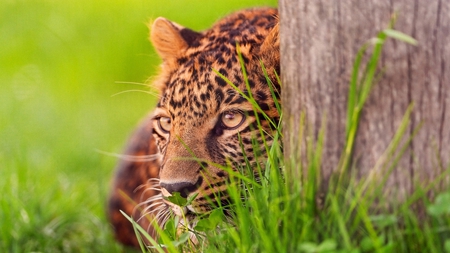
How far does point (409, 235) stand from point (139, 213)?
2.70m

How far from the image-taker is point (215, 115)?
3.72 meters

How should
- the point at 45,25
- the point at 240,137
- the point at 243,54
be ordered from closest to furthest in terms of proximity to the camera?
the point at 240,137 < the point at 243,54 < the point at 45,25

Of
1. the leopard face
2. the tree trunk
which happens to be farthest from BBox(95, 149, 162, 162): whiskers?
the tree trunk

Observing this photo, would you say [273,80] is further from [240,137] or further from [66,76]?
[66,76]

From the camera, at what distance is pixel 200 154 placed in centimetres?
365

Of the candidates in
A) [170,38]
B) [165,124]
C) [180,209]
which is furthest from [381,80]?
[170,38]

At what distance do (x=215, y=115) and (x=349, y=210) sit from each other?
1.11 metres

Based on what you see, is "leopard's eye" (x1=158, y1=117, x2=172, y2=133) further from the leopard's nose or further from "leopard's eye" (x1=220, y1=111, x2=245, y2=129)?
the leopard's nose

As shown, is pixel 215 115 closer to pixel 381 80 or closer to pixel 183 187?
pixel 183 187

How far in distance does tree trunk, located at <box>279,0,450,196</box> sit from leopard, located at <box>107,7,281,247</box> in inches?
17.1

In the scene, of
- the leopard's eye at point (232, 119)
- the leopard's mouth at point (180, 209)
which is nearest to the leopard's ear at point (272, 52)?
the leopard's eye at point (232, 119)

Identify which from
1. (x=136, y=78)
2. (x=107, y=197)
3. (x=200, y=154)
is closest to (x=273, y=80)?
(x=200, y=154)

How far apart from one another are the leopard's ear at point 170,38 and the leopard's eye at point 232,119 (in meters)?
0.69

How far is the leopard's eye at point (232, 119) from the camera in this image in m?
3.70
